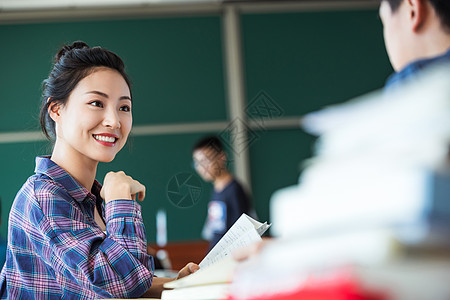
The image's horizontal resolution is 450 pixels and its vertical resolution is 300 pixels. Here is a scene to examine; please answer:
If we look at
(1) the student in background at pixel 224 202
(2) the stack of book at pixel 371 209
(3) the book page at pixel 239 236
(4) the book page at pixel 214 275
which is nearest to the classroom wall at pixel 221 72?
(1) the student in background at pixel 224 202

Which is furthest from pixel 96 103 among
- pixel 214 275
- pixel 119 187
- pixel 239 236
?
pixel 214 275

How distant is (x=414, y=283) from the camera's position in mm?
326

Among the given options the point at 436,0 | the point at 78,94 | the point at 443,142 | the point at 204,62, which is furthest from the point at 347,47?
the point at 443,142

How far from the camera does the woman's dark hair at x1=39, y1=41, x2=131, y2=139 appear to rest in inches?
53.4

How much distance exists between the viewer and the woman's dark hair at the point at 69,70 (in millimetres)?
1357

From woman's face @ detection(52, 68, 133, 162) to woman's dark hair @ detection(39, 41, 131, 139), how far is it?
0.07 feet

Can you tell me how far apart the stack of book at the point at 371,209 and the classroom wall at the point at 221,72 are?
14.9 ft

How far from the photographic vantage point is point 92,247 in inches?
44.0

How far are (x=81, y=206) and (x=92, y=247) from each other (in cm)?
16

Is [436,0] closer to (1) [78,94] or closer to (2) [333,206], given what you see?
(2) [333,206]

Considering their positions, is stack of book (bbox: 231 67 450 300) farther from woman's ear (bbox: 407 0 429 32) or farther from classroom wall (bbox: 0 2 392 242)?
classroom wall (bbox: 0 2 392 242)

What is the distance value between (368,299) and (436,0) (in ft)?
1.70

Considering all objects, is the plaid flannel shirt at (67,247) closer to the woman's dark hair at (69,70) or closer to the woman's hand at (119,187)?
the woman's hand at (119,187)

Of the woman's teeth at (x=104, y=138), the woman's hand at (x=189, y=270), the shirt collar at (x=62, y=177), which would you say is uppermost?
the woman's teeth at (x=104, y=138)
